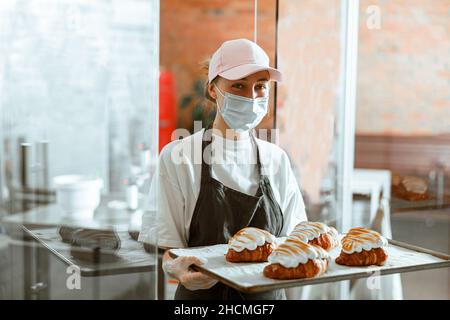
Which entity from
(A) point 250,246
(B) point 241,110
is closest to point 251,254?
(A) point 250,246

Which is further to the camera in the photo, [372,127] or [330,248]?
[372,127]

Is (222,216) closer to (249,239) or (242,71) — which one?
(249,239)

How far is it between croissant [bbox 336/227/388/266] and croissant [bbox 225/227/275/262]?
0.18 metres

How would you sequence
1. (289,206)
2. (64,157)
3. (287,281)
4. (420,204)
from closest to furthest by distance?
(287,281)
(289,206)
(64,157)
(420,204)

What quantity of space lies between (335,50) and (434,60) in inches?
18.7

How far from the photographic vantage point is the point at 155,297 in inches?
73.6

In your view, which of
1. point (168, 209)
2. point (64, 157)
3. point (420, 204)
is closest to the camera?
point (168, 209)

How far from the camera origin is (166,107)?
12.6 ft

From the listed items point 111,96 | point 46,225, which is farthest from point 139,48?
point 46,225

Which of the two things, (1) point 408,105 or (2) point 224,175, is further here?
(1) point 408,105

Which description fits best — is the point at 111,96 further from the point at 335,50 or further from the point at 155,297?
the point at 335,50

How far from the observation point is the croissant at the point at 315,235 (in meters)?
1.51

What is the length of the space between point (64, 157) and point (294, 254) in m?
0.88
